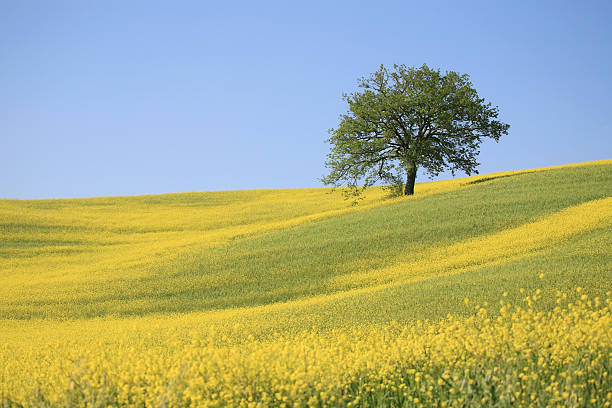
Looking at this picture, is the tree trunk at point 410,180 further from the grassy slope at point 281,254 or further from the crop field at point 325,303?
the grassy slope at point 281,254

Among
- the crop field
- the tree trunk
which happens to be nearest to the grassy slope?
the crop field

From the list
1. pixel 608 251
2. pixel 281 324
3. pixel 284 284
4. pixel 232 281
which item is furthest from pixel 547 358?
pixel 232 281

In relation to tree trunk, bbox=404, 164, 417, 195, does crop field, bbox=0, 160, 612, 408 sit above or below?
below

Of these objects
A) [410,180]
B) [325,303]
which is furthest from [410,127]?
[325,303]

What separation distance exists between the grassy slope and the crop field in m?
0.11

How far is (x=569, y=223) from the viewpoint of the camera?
71.4 ft

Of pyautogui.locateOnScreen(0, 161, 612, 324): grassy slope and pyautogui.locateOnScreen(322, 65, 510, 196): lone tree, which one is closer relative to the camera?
pyautogui.locateOnScreen(0, 161, 612, 324): grassy slope

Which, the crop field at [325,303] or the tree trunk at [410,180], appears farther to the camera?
the tree trunk at [410,180]

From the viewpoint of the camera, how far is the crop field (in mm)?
6555

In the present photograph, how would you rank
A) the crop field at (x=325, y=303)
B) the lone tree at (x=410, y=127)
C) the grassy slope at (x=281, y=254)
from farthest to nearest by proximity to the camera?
1. the lone tree at (x=410, y=127)
2. the grassy slope at (x=281, y=254)
3. the crop field at (x=325, y=303)

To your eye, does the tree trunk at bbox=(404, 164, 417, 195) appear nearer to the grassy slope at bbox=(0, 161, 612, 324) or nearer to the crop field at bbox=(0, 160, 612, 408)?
the crop field at bbox=(0, 160, 612, 408)

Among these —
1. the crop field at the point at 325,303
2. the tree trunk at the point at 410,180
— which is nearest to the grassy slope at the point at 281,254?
the crop field at the point at 325,303

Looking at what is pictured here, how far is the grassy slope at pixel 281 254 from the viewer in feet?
51.7

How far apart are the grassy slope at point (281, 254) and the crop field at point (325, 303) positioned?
0.37ft
